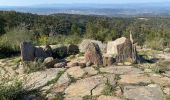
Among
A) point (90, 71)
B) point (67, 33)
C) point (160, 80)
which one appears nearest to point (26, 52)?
point (90, 71)

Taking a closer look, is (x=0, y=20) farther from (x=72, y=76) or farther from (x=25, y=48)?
(x=72, y=76)

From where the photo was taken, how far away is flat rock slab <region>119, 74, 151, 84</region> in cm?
646

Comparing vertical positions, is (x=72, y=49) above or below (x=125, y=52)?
below

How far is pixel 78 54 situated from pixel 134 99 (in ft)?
15.2

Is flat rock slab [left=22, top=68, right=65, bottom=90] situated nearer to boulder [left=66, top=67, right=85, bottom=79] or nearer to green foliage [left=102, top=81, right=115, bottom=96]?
boulder [left=66, top=67, right=85, bottom=79]

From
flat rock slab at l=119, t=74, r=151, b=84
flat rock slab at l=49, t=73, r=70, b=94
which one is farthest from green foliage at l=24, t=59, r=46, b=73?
flat rock slab at l=119, t=74, r=151, b=84

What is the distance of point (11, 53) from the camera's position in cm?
1084

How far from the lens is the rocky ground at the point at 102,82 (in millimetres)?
5902

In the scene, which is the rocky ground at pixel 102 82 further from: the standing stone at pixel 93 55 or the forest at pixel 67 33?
the forest at pixel 67 33

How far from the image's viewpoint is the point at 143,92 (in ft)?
19.5

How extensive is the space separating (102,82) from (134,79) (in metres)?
0.63

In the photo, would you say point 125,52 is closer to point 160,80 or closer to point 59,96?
point 160,80

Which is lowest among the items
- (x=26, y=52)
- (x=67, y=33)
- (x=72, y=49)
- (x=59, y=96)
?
(x=67, y=33)

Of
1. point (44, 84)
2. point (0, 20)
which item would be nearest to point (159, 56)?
point (44, 84)
